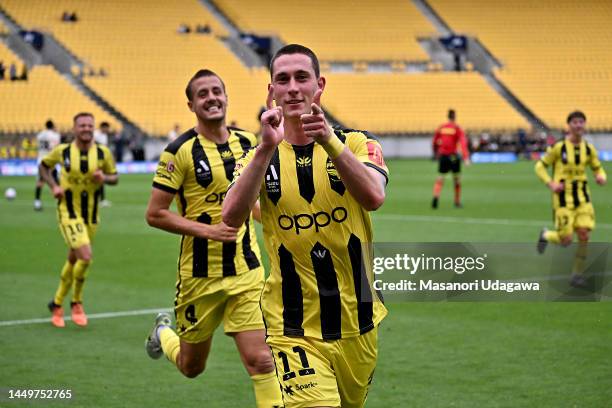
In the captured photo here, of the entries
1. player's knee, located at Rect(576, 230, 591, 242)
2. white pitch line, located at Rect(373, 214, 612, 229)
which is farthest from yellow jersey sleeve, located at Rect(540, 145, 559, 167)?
white pitch line, located at Rect(373, 214, 612, 229)

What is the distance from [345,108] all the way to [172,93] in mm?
8280

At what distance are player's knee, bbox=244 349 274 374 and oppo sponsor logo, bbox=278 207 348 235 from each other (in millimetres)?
1888

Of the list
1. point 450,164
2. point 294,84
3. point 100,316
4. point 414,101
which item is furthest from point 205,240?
point 414,101

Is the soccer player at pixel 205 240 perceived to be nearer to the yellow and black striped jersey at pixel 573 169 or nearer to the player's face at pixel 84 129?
the player's face at pixel 84 129

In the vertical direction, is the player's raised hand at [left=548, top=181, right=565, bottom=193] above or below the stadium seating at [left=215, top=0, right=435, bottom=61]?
below

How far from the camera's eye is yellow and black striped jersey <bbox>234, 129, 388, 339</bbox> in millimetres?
4734

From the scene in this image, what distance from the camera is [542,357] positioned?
8.72 meters

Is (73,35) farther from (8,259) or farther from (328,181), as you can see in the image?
(328,181)

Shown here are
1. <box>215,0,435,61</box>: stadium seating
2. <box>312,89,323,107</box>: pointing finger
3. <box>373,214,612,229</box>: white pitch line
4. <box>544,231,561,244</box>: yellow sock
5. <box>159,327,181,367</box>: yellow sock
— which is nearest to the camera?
<box>312,89,323,107</box>: pointing finger

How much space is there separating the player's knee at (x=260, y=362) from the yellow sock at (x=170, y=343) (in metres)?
0.94

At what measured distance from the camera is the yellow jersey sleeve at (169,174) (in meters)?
6.93

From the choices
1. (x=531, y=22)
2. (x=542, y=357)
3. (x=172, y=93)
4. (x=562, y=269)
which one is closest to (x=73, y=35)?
(x=172, y=93)

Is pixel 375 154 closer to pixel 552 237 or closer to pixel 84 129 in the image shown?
pixel 84 129

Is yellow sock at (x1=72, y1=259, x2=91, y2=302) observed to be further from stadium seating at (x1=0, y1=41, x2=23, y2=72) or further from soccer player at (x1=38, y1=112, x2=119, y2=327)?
stadium seating at (x1=0, y1=41, x2=23, y2=72)
